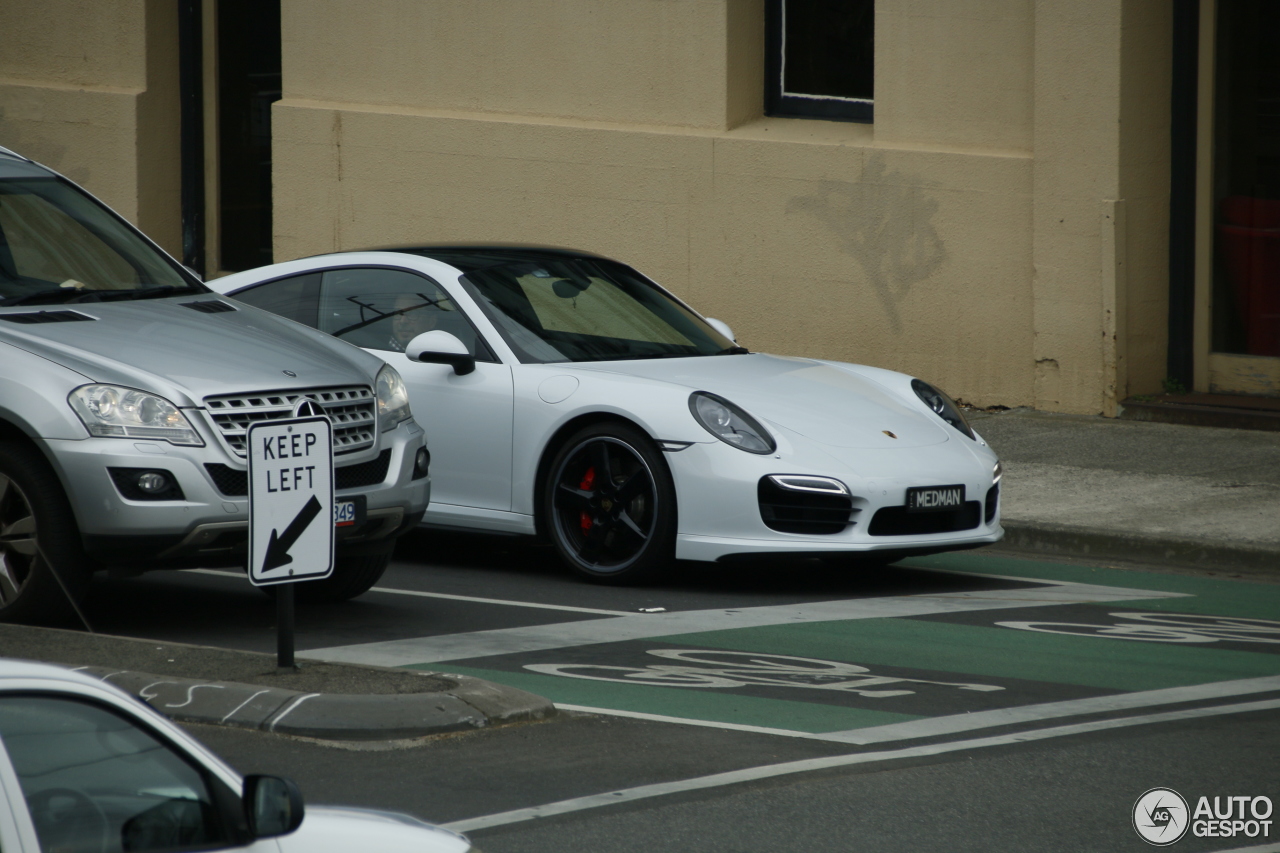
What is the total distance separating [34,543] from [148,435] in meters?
0.64

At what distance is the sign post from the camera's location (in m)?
6.51

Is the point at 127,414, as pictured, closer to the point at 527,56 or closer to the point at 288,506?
the point at 288,506

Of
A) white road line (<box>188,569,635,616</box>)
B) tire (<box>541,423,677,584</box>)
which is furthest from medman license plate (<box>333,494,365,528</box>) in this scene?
tire (<box>541,423,677,584</box>)

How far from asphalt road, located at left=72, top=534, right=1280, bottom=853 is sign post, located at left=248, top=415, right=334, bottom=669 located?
61cm

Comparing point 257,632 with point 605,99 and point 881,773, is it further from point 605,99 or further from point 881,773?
point 605,99

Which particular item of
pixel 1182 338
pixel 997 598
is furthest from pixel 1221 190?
pixel 997 598

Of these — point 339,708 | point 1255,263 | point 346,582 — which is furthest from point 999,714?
point 1255,263

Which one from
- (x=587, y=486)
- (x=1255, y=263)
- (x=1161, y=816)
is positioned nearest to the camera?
(x=1161, y=816)

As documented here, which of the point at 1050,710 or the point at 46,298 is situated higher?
the point at 46,298

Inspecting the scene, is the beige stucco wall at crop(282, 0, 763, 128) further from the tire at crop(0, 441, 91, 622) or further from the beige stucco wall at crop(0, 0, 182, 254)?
the tire at crop(0, 441, 91, 622)

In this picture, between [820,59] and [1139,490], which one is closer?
[1139,490]

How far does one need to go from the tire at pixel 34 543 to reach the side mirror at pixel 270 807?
451cm

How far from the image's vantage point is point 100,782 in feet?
9.99

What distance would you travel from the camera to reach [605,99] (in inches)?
650
